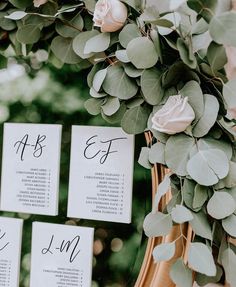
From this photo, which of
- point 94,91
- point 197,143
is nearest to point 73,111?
point 94,91

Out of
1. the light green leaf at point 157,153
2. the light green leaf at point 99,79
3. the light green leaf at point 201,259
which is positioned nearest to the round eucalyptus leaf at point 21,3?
the light green leaf at point 99,79

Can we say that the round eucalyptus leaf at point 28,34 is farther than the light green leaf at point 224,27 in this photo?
Yes

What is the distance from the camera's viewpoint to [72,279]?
0.56 m

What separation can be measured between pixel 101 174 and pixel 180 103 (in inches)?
5.4

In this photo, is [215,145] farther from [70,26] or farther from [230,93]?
[70,26]

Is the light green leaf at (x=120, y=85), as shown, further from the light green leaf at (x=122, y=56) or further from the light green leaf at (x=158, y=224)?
the light green leaf at (x=158, y=224)

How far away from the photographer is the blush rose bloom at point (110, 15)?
0.49 m

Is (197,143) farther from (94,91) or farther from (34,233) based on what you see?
(34,233)

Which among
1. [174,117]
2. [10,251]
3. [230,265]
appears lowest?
[10,251]

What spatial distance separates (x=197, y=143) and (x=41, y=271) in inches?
9.9

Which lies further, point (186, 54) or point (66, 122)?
point (66, 122)

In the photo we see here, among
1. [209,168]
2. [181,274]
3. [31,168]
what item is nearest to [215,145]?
[209,168]

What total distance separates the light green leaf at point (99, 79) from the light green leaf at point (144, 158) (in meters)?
0.08

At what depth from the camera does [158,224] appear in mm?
477
